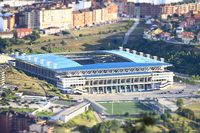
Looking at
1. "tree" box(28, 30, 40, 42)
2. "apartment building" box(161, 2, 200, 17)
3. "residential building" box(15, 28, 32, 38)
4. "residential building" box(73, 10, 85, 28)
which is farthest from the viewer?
"apartment building" box(161, 2, 200, 17)

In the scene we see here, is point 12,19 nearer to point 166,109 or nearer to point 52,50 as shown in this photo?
point 52,50

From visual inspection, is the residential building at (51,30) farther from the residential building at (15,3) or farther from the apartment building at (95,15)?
the residential building at (15,3)

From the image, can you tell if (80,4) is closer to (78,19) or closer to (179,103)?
(78,19)

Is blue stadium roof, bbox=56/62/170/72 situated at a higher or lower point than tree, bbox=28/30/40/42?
lower

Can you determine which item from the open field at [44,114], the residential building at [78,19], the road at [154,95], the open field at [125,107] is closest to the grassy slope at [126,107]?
the open field at [125,107]

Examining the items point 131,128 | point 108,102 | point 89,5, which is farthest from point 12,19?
point 131,128

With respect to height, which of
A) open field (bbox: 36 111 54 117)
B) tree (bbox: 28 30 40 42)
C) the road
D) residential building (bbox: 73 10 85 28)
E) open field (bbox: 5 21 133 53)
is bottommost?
the road

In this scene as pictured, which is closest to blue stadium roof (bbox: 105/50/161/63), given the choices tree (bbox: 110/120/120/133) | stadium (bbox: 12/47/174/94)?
stadium (bbox: 12/47/174/94)

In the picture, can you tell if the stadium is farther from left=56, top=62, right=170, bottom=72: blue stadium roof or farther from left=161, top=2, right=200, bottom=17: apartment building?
left=161, top=2, right=200, bottom=17: apartment building

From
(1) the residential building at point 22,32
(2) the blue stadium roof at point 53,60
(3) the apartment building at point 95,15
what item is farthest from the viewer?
(3) the apartment building at point 95,15
